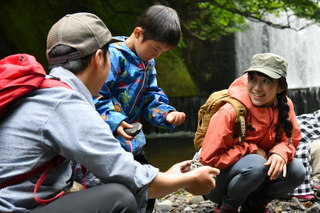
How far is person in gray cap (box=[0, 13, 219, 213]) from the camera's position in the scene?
167 centimetres

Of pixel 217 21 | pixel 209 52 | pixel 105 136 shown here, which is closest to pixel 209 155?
pixel 105 136

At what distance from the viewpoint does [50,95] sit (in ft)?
5.58

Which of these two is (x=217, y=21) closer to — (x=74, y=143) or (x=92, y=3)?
(x=92, y=3)

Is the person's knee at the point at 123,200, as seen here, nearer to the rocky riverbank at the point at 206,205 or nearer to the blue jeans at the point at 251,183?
the blue jeans at the point at 251,183

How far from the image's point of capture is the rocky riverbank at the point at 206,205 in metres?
3.70

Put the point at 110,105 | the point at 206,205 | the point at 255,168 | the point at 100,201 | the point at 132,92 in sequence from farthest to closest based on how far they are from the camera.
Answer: the point at 206,205
the point at 255,168
the point at 132,92
the point at 110,105
the point at 100,201

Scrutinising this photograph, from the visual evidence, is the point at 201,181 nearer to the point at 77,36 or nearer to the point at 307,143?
the point at 77,36

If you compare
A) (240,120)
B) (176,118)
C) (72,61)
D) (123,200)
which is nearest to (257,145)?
(240,120)

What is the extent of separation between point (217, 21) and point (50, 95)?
12971 millimetres

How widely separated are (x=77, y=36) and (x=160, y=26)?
980 millimetres

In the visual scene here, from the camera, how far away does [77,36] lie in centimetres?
188

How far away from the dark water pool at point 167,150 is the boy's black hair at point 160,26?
4.62 metres

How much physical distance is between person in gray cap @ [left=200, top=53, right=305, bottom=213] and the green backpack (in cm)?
4

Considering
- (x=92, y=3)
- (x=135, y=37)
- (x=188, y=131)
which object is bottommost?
(x=188, y=131)
